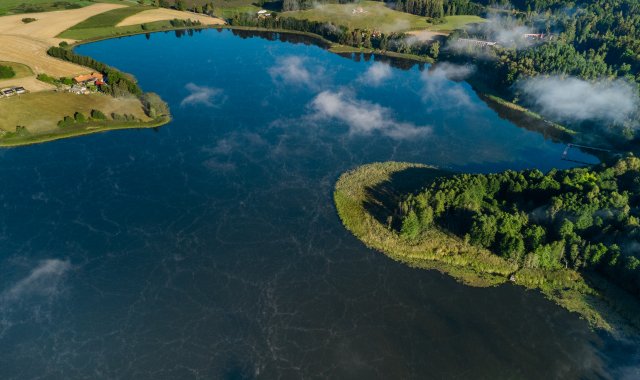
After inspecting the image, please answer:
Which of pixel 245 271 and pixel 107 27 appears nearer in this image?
pixel 245 271

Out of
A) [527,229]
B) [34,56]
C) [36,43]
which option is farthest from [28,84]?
[527,229]

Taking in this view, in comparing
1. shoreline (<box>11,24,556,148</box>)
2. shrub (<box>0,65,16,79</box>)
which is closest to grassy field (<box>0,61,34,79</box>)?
shrub (<box>0,65,16,79</box>)

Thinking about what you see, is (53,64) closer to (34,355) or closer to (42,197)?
(42,197)

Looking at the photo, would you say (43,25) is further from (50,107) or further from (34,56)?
(50,107)

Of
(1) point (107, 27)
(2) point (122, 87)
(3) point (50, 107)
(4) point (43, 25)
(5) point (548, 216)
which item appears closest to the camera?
(5) point (548, 216)

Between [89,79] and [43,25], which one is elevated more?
[43,25]

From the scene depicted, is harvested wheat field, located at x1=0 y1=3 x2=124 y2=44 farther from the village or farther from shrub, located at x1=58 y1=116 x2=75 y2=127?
shrub, located at x1=58 y1=116 x2=75 y2=127

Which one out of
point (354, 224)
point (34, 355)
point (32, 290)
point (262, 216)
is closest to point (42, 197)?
point (32, 290)
